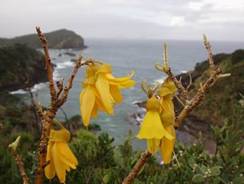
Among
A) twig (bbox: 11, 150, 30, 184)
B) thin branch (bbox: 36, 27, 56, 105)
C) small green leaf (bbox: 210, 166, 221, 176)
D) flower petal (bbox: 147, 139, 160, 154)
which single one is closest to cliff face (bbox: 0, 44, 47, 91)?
small green leaf (bbox: 210, 166, 221, 176)

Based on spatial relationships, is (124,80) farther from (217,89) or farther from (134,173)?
(217,89)

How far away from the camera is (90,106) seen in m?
1.39

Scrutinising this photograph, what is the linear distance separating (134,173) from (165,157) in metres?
0.17

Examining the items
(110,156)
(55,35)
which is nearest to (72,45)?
(55,35)

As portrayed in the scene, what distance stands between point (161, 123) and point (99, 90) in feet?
0.73

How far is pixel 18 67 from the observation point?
44469 millimetres

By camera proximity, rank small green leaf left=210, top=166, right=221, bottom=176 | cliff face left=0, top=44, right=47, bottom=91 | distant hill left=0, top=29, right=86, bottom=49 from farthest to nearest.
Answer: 1. distant hill left=0, top=29, right=86, bottom=49
2. cliff face left=0, top=44, right=47, bottom=91
3. small green leaf left=210, top=166, right=221, bottom=176

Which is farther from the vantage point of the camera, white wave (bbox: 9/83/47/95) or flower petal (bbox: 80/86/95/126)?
white wave (bbox: 9/83/47/95)

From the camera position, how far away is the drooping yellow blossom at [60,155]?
142 cm

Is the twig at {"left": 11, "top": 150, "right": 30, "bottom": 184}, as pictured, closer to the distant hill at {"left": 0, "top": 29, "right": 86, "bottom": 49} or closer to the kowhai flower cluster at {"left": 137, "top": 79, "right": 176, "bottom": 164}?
the kowhai flower cluster at {"left": 137, "top": 79, "right": 176, "bottom": 164}

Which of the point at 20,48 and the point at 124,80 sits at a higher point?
the point at 124,80

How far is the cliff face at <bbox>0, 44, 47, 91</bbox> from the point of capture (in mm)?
40000

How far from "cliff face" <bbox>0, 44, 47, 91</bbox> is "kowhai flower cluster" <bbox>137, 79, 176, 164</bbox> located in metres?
35.4

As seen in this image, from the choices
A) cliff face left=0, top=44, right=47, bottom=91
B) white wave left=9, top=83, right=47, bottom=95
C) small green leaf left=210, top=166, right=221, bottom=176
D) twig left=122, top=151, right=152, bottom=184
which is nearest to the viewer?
twig left=122, top=151, right=152, bottom=184
